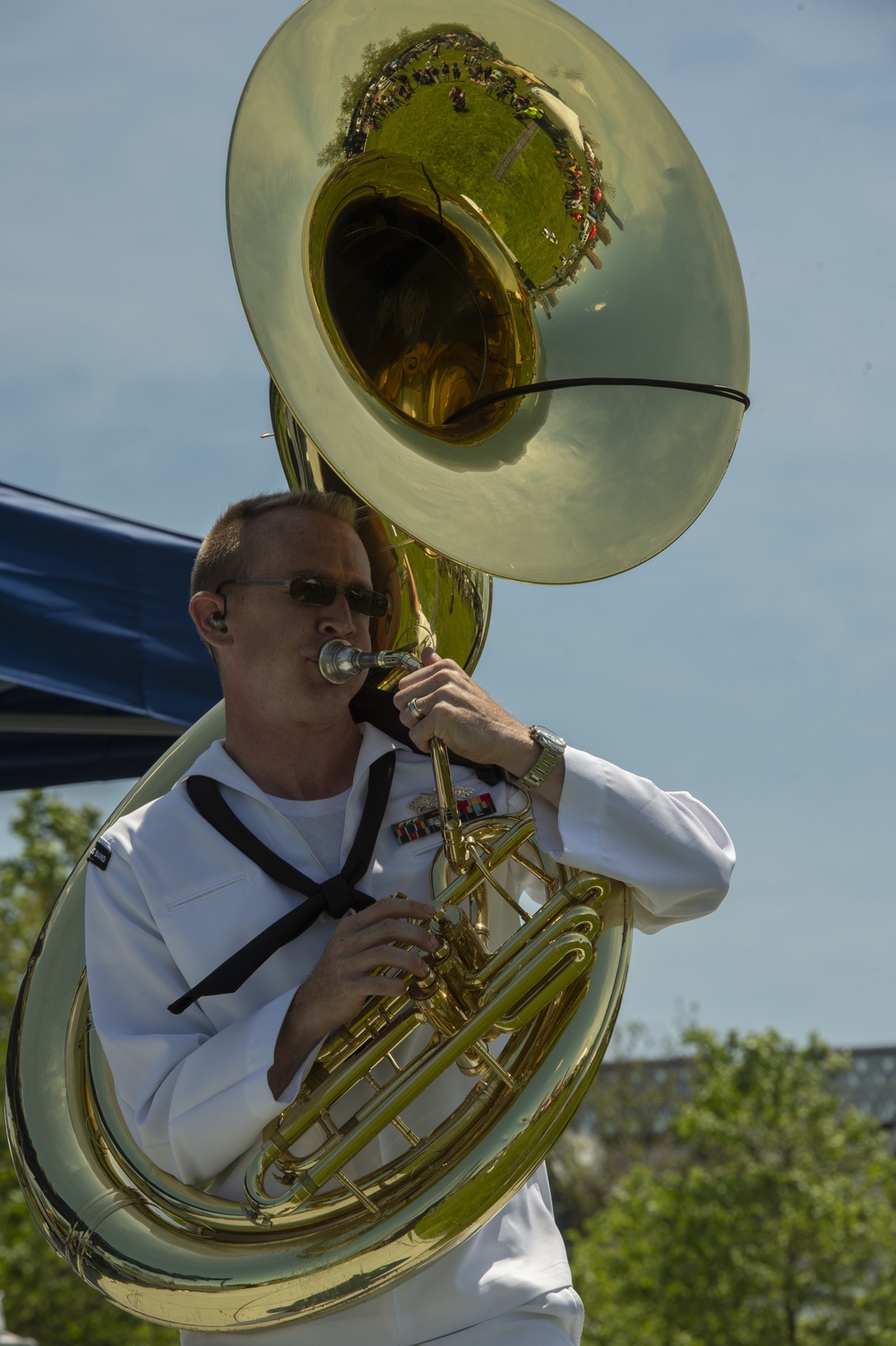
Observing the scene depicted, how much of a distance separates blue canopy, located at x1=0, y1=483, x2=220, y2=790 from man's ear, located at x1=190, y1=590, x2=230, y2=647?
0.65 m

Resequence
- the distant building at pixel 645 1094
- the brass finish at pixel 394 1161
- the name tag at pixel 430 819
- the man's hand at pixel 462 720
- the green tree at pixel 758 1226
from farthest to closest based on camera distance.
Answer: the distant building at pixel 645 1094 → the green tree at pixel 758 1226 → the name tag at pixel 430 819 → the man's hand at pixel 462 720 → the brass finish at pixel 394 1161

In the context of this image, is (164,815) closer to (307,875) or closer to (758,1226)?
(307,875)

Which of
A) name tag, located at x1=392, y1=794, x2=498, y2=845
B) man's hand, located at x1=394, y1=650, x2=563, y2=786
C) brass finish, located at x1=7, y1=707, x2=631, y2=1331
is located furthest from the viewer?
name tag, located at x1=392, y1=794, x2=498, y2=845

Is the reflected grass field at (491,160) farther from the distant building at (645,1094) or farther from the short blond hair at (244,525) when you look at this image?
the distant building at (645,1094)

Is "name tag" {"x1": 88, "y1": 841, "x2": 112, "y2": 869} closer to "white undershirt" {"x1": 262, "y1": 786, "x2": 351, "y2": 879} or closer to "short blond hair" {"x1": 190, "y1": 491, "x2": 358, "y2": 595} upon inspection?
"white undershirt" {"x1": 262, "y1": 786, "x2": 351, "y2": 879}

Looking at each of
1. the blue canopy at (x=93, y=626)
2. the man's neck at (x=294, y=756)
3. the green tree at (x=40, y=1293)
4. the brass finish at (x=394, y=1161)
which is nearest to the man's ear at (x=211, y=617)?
the man's neck at (x=294, y=756)

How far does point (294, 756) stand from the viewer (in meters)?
2.29

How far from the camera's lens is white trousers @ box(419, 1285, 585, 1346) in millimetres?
1858

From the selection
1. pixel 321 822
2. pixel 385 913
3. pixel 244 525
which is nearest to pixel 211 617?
pixel 244 525

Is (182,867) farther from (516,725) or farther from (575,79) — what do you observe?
(575,79)

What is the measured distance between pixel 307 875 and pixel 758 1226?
34.0 ft

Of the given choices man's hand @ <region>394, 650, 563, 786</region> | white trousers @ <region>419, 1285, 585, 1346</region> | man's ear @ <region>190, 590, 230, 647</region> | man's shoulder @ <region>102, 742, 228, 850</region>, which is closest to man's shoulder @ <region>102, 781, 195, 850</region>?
man's shoulder @ <region>102, 742, 228, 850</region>

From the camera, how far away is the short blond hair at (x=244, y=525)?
2.30 meters

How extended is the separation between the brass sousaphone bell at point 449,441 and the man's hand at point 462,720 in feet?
0.27
